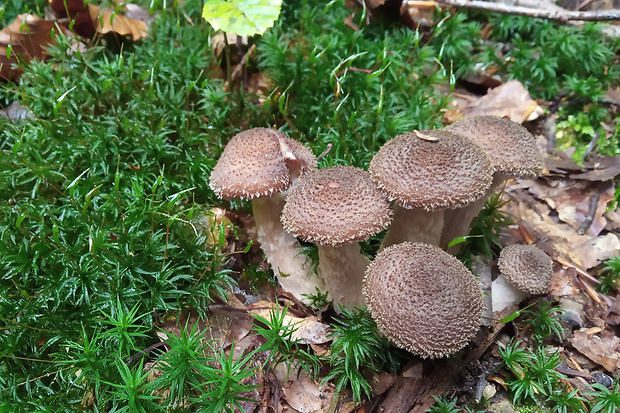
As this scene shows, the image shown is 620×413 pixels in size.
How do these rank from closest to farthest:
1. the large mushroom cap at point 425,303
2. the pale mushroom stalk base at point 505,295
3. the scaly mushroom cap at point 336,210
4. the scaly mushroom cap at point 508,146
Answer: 1. the large mushroom cap at point 425,303
2. the scaly mushroom cap at point 336,210
3. the scaly mushroom cap at point 508,146
4. the pale mushroom stalk base at point 505,295

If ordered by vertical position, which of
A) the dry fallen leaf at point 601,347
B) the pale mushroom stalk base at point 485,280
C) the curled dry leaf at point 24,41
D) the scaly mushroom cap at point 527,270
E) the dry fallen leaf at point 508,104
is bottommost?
the dry fallen leaf at point 601,347

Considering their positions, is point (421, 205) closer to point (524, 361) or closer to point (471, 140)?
point (471, 140)

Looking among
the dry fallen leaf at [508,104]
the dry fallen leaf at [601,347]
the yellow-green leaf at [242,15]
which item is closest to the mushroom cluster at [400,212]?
the dry fallen leaf at [601,347]

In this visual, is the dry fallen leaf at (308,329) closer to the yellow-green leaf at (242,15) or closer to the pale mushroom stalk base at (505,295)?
the pale mushroom stalk base at (505,295)

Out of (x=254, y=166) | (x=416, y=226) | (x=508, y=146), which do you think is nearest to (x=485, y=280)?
(x=416, y=226)

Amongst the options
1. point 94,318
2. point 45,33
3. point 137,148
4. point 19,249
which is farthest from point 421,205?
point 45,33

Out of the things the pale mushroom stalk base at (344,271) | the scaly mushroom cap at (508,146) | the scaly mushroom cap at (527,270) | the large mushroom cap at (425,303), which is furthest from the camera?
the scaly mushroom cap at (527,270)
